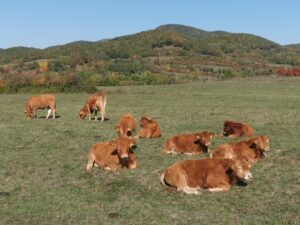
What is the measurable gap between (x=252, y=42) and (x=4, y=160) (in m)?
127

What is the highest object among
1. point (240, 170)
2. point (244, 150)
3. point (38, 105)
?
point (240, 170)

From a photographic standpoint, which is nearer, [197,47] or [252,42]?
[197,47]

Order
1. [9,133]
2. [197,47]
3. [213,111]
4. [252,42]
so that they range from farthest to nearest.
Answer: [252,42] → [197,47] → [213,111] → [9,133]

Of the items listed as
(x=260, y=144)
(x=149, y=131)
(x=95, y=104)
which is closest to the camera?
(x=260, y=144)

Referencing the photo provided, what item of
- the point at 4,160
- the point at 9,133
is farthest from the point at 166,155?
the point at 9,133

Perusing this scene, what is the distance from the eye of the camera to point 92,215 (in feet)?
27.6

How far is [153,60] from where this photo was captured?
9062 cm

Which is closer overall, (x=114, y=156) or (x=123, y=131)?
(x=114, y=156)

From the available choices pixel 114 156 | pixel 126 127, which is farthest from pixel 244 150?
pixel 126 127

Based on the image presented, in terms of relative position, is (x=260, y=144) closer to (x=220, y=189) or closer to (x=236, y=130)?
(x=220, y=189)

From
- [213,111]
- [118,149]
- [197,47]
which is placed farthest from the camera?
[197,47]

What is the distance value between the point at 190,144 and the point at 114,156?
7.85ft

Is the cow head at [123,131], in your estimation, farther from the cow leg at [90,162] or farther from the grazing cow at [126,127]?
the cow leg at [90,162]

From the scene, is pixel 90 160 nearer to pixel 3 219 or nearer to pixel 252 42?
pixel 3 219
